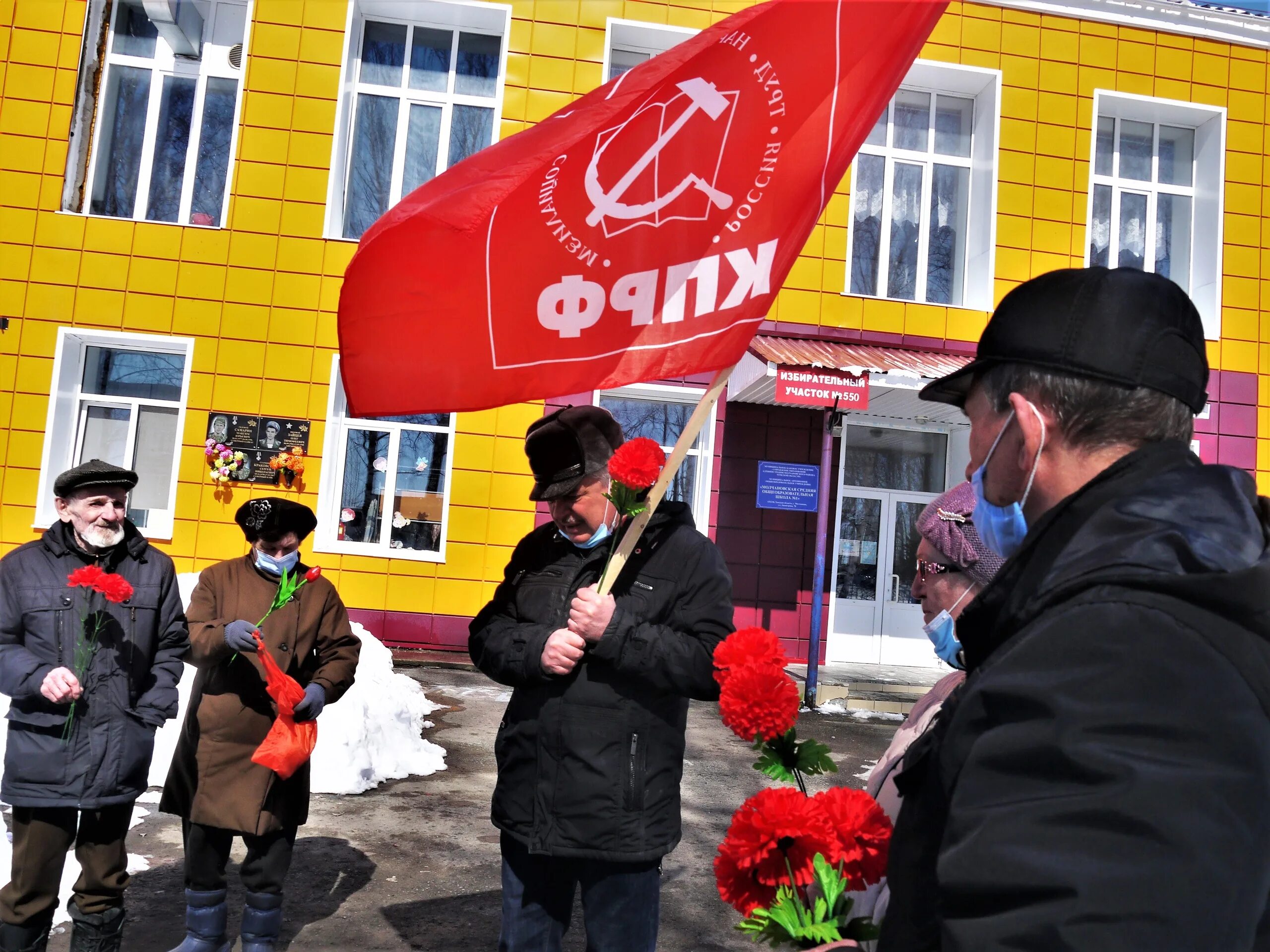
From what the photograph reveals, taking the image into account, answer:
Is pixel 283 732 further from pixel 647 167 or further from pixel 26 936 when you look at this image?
pixel 647 167

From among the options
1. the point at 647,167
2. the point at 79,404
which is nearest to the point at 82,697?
the point at 647,167

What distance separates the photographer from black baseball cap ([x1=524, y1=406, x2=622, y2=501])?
276cm

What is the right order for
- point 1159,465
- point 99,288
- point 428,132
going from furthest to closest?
1. point 428,132
2. point 99,288
3. point 1159,465

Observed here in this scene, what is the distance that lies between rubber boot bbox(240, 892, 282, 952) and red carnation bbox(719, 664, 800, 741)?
2.89 metres

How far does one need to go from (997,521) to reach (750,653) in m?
0.42

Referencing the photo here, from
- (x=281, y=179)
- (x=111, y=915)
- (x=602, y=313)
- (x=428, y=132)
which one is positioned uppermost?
(x=428, y=132)

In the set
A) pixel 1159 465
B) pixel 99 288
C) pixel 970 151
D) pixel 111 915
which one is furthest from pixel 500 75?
pixel 1159 465

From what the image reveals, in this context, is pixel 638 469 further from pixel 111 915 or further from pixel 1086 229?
pixel 1086 229

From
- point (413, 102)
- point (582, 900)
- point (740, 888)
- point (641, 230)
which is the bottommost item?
point (582, 900)

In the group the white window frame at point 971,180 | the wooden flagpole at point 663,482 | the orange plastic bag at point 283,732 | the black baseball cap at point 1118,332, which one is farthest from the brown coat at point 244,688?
the white window frame at point 971,180

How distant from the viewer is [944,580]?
221 centimetres

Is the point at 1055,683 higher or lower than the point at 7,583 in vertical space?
higher

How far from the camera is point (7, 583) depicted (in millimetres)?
3523

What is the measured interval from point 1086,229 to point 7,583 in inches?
524
